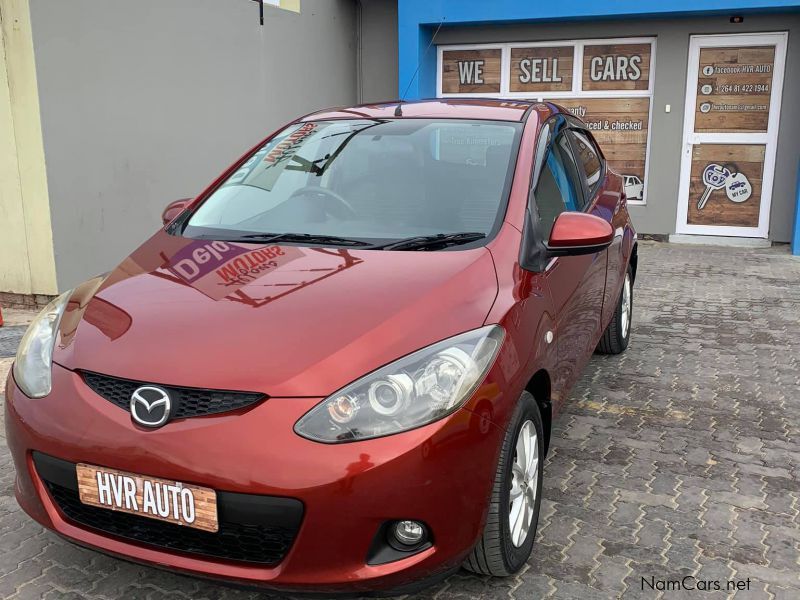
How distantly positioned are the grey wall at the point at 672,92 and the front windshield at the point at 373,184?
7.33m

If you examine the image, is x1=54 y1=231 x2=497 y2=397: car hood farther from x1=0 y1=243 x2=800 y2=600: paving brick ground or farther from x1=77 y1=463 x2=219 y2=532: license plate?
x1=0 y1=243 x2=800 y2=600: paving brick ground

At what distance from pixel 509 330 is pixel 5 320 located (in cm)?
520

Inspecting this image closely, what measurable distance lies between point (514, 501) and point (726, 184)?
28.3ft

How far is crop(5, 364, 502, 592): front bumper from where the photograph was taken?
2.05 metres

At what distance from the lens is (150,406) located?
2.18m

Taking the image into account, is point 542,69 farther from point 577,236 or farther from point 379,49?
point 577,236

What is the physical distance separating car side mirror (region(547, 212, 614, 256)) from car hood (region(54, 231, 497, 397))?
0.38 m

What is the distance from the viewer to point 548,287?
300 centimetres

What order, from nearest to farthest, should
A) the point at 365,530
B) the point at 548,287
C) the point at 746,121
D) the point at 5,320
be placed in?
the point at 365,530
the point at 548,287
the point at 5,320
the point at 746,121

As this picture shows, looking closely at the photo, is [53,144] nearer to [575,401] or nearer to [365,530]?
[575,401]

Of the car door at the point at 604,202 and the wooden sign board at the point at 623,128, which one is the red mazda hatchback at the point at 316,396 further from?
the wooden sign board at the point at 623,128

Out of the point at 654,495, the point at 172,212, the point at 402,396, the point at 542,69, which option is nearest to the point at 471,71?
the point at 542,69

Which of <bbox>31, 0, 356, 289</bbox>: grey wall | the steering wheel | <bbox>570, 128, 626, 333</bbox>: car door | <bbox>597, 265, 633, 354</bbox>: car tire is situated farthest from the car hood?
<bbox>31, 0, 356, 289</bbox>: grey wall

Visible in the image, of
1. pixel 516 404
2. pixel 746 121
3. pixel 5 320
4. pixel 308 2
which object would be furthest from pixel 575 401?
pixel 308 2
